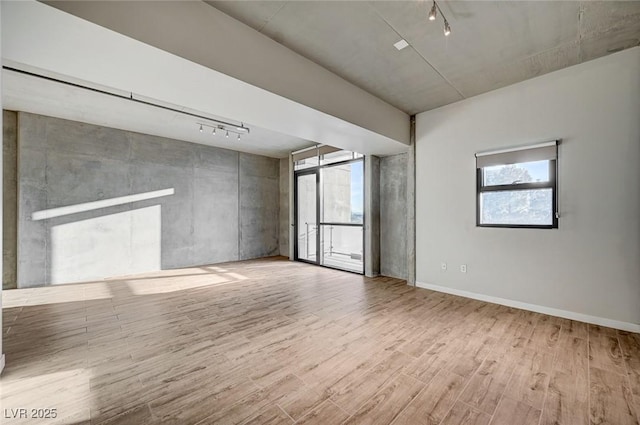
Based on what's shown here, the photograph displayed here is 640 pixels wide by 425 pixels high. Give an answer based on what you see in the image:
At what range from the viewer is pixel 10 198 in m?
4.56

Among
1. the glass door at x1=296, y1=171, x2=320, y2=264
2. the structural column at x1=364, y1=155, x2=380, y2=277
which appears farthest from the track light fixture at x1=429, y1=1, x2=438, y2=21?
the glass door at x1=296, y1=171, x2=320, y2=264

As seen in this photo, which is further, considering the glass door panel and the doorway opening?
the glass door panel

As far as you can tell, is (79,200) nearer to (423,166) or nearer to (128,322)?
(128,322)

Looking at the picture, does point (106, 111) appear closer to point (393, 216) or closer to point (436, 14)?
point (436, 14)

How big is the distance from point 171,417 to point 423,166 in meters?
4.62

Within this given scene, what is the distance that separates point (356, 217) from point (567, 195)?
361cm

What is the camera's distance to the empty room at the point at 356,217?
1.93 m

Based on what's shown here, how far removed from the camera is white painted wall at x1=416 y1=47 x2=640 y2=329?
2.93 m

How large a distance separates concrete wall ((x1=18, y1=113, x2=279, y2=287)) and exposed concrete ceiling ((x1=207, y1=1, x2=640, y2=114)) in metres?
4.70

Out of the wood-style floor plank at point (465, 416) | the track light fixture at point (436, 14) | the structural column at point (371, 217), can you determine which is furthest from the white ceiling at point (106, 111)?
the wood-style floor plank at point (465, 416)

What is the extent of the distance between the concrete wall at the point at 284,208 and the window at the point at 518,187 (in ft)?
18.0

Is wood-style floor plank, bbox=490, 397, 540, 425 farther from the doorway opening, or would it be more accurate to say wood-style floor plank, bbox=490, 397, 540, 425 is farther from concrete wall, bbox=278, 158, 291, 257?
concrete wall, bbox=278, 158, 291, 257

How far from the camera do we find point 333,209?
6867 millimetres

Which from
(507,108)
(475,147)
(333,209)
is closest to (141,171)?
(333,209)
